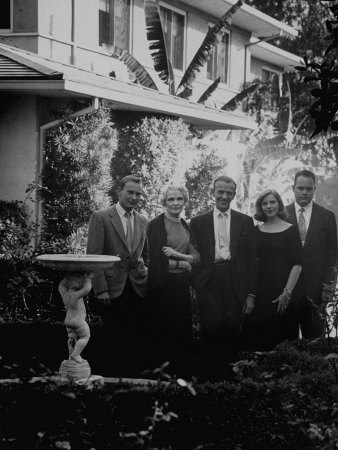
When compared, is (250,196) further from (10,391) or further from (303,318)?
(10,391)

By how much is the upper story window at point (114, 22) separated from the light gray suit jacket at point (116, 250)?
10.6 m

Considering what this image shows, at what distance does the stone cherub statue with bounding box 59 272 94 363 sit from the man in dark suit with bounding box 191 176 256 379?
146cm

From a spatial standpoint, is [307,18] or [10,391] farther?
[307,18]

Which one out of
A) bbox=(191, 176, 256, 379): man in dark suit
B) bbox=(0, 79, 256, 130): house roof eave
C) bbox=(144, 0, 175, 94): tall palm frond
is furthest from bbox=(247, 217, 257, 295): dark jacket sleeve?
bbox=(144, 0, 175, 94): tall palm frond

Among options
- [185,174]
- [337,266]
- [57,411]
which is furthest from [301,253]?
Result: [185,174]

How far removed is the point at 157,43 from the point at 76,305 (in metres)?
12.4

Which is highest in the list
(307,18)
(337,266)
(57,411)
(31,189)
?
(307,18)

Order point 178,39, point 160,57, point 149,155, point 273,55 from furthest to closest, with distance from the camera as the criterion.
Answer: point 273,55, point 178,39, point 160,57, point 149,155

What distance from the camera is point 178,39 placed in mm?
22188

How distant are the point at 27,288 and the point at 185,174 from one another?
297 inches

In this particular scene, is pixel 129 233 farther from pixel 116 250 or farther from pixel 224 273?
pixel 224 273

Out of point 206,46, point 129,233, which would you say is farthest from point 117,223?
point 206,46

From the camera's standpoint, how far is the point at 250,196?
24.9 metres

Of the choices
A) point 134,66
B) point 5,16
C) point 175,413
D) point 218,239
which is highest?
point 5,16
